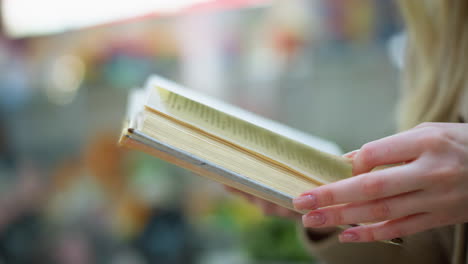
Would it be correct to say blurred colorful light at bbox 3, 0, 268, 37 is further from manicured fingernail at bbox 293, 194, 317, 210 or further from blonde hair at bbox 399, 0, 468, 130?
manicured fingernail at bbox 293, 194, 317, 210

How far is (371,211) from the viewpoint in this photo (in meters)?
0.48

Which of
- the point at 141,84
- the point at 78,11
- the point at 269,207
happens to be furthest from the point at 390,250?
the point at 78,11

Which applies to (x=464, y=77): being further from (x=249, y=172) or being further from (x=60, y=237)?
(x=60, y=237)

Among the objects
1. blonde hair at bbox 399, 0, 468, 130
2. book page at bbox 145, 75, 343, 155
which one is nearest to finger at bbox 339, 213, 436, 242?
book page at bbox 145, 75, 343, 155

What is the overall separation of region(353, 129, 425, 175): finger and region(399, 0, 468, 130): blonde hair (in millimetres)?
375

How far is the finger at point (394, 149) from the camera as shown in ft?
1.49

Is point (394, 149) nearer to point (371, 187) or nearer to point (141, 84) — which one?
point (371, 187)

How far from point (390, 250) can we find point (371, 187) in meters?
0.31

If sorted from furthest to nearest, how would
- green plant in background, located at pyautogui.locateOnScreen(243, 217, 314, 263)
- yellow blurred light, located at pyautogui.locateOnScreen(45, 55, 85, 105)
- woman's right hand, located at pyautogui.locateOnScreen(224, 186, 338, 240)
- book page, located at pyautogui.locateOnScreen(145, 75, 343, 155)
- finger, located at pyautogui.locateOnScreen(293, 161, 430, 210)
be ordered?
yellow blurred light, located at pyautogui.locateOnScreen(45, 55, 85, 105) < green plant in background, located at pyautogui.locateOnScreen(243, 217, 314, 263) < woman's right hand, located at pyautogui.locateOnScreen(224, 186, 338, 240) < book page, located at pyautogui.locateOnScreen(145, 75, 343, 155) < finger, located at pyautogui.locateOnScreen(293, 161, 430, 210)

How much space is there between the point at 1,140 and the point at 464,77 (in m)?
2.22

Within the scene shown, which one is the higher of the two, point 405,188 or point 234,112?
point 234,112

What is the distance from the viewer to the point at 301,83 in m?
1.92

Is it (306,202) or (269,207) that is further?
(269,207)

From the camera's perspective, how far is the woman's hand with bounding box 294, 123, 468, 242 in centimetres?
45
